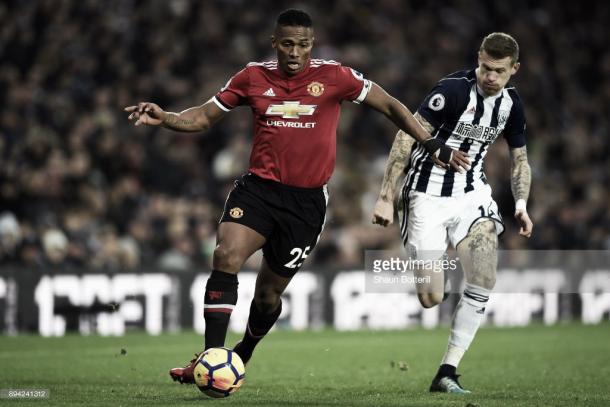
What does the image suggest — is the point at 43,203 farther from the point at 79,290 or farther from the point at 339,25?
the point at 339,25

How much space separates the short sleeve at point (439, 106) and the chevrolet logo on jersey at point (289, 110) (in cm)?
116

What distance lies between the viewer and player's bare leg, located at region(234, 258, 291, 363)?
324 inches

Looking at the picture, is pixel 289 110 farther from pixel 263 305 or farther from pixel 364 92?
pixel 263 305

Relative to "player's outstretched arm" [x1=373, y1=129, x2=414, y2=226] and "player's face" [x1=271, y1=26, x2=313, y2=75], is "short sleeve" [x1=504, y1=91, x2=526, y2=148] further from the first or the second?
"player's face" [x1=271, y1=26, x2=313, y2=75]

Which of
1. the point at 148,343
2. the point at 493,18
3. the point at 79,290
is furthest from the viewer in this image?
the point at 493,18

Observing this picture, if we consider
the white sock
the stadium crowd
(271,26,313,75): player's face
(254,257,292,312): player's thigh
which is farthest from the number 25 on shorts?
the stadium crowd

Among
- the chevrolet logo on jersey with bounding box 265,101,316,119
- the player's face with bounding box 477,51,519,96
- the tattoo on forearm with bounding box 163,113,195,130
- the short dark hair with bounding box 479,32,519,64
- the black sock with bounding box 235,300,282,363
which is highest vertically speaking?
the short dark hair with bounding box 479,32,519,64

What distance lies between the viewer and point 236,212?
784 cm

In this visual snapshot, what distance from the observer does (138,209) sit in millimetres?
16688

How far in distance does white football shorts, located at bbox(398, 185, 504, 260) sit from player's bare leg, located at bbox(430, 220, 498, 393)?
0.12 meters

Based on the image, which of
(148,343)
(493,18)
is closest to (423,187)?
(148,343)

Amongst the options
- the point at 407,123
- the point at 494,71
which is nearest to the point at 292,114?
the point at 407,123

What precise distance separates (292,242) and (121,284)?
781cm

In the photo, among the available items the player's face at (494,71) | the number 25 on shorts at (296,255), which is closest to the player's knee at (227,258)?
the number 25 on shorts at (296,255)
